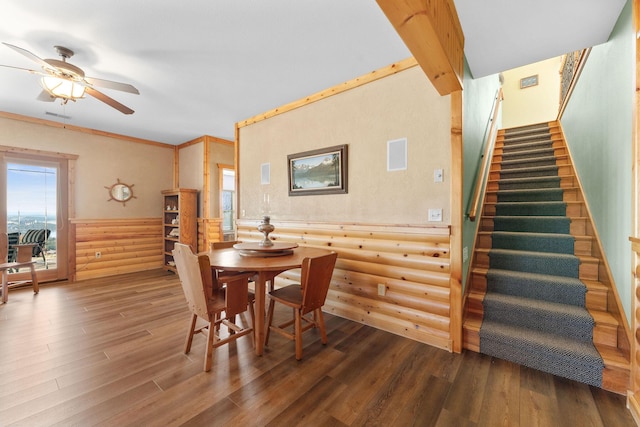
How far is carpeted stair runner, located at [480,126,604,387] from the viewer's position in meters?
1.98

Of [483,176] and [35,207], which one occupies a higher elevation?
[483,176]

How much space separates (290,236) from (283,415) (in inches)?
85.7

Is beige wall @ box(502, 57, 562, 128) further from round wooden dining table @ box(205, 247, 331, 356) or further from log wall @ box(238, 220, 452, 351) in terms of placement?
round wooden dining table @ box(205, 247, 331, 356)

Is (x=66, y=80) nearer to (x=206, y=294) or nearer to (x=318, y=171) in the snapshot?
(x=206, y=294)

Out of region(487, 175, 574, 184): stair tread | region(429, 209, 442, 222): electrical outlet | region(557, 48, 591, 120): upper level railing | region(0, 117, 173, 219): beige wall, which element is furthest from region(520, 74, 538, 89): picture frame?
A: region(0, 117, 173, 219): beige wall

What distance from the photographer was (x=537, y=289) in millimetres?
2408

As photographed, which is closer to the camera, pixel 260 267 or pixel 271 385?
pixel 271 385

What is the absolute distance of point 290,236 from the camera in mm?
3576

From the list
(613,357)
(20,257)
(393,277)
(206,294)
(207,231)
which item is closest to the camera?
(613,357)

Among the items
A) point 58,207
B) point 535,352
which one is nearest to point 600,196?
point 535,352

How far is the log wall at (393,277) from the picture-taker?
239 cm

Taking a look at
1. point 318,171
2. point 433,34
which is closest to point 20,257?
point 318,171

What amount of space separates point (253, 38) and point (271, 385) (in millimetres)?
2644

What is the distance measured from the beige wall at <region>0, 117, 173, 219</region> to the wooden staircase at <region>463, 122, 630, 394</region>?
5.80 metres
